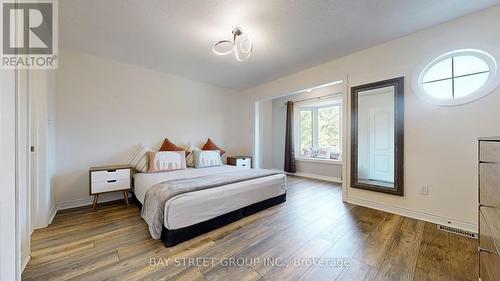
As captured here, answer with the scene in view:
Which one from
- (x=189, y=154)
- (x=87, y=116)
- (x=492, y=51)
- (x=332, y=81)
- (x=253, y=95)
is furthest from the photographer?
(x=253, y=95)

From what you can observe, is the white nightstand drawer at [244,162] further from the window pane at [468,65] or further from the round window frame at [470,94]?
the window pane at [468,65]

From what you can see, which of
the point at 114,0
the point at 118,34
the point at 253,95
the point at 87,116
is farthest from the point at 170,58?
the point at 253,95

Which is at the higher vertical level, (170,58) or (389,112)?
(170,58)

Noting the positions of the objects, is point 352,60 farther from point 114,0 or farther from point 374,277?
point 114,0

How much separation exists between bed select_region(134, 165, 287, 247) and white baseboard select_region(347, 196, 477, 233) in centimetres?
127

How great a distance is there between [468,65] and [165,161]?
171 inches

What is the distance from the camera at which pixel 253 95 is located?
4.79 meters

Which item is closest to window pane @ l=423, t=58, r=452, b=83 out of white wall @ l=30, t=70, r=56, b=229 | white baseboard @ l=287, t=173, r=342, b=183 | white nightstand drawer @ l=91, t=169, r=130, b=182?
white baseboard @ l=287, t=173, r=342, b=183

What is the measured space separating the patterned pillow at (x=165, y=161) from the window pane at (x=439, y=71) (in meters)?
3.84

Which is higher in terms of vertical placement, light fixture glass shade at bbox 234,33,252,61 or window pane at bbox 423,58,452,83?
light fixture glass shade at bbox 234,33,252,61

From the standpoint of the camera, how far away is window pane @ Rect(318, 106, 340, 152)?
16.1 feet

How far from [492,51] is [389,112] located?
3.48ft

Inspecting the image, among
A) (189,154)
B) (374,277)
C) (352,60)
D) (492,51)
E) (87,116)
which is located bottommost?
(374,277)

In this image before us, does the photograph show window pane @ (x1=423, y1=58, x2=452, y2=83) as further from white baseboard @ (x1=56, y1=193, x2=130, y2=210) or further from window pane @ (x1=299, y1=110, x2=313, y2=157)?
white baseboard @ (x1=56, y1=193, x2=130, y2=210)
